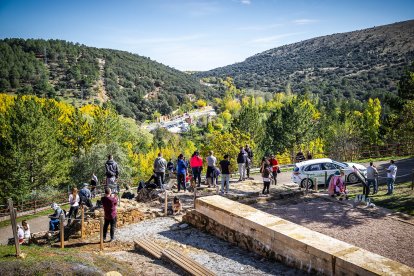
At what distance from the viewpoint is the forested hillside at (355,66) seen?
363 ft

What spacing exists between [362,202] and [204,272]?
30.1 feet

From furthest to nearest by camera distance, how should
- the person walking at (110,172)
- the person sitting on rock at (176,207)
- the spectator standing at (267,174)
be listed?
the spectator standing at (267,174) < the person walking at (110,172) < the person sitting on rock at (176,207)

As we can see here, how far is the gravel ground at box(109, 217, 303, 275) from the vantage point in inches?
321

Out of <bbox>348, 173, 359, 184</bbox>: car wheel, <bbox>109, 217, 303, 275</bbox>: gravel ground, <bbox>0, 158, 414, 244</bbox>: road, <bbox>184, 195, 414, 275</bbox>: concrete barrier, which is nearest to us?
<bbox>184, 195, 414, 275</bbox>: concrete barrier

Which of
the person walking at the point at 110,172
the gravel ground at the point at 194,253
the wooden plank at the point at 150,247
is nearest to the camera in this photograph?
the gravel ground at the point at 194,253

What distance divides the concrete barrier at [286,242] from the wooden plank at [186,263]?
79.5 inches

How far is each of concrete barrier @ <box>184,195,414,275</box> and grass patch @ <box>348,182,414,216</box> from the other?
7218 mm

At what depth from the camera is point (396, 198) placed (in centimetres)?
1480

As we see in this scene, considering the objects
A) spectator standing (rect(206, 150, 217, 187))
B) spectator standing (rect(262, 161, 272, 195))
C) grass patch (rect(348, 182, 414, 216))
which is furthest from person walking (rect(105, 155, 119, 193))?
grass patch (rect(348, 182, 414, 216))

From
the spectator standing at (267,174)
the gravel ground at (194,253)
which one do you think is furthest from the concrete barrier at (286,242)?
the spectator standing at (267,174)

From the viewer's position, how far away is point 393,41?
140375 mm

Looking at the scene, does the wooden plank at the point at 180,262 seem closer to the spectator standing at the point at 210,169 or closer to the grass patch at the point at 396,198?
the spectator standing at the point at 210,169

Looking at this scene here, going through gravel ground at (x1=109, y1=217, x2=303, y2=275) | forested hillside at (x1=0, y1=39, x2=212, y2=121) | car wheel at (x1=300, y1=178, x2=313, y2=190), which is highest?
forested hillside at (x1=0, y1=39, x2=212, y2=121)

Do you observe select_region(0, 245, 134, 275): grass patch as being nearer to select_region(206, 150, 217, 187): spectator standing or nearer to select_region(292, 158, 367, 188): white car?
select_region(206, 150, 217, 187): spectator standing
